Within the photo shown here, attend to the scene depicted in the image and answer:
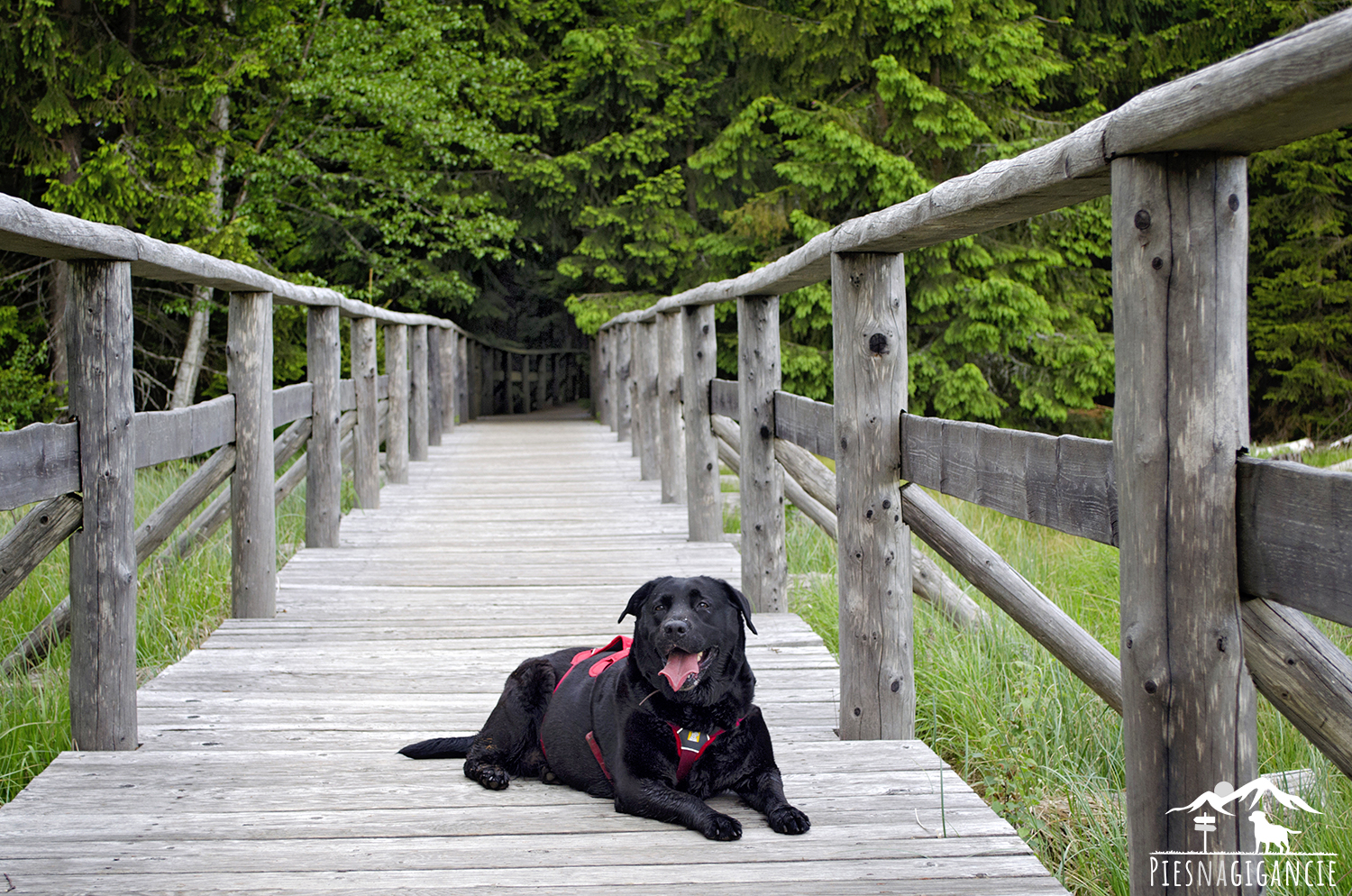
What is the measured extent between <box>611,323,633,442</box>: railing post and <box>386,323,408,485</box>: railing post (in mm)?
3488

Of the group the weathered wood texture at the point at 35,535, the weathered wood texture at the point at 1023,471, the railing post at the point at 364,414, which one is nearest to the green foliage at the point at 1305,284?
the railing post at the point at 364,414

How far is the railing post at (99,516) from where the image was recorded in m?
3.00

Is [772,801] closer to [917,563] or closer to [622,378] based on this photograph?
[917,563]

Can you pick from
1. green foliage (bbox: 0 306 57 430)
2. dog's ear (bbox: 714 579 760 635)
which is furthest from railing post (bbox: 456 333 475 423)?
dog's ear (bbox: 714 579 760 635)

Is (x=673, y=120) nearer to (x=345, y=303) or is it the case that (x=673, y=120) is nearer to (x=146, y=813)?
(x=345, y=303)

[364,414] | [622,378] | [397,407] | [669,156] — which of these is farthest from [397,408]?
[669,156]

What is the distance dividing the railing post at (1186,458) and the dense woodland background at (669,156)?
1271 cm

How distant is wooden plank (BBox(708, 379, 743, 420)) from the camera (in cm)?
532

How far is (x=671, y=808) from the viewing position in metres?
2.50

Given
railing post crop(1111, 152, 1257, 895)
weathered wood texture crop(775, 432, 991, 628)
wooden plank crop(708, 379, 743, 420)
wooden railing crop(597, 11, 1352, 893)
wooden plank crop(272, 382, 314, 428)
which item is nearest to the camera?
wooden railing crop(597, 11, 1352, 893)

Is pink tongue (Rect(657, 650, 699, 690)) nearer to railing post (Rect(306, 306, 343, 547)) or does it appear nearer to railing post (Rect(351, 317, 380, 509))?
railing post (Rect(306, 306, 343, 547))

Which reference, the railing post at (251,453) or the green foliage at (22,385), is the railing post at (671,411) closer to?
the railing post at (251,453)

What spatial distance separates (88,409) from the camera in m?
3.01

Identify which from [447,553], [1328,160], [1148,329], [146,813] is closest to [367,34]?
[447,553]
